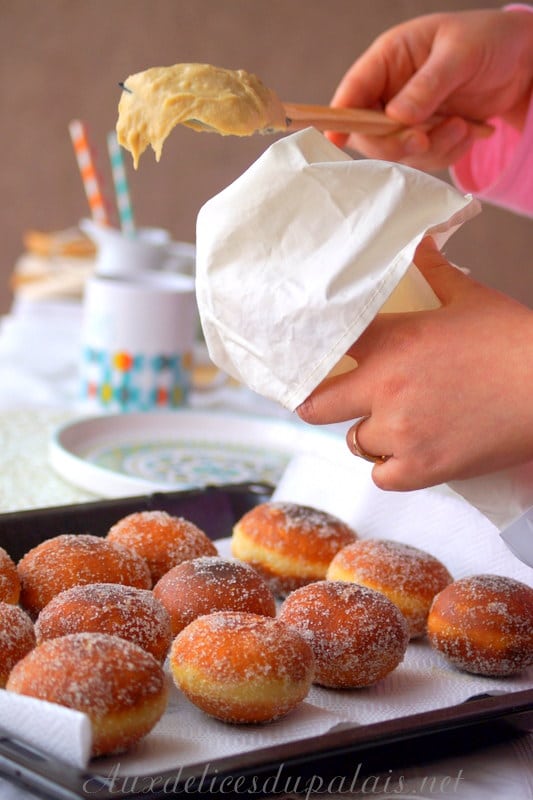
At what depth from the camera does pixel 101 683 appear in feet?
1.82

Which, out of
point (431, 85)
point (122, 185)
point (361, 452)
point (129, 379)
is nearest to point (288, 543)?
point (361, 452)

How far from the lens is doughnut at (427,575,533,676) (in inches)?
27.9

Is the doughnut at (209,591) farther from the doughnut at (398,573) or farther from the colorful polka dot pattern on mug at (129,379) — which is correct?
the colorful polka dot pattern on mug at (129,379)

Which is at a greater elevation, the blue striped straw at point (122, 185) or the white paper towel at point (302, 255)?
the white paper towel at point (302, 255)

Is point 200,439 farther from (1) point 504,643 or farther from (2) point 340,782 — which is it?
(2) point 340,782

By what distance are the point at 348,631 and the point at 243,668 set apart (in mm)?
99

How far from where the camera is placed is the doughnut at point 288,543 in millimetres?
869

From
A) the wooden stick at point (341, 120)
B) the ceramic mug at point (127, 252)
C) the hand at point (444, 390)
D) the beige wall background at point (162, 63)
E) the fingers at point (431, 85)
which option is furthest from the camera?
the beige wall background at point (162, 63)

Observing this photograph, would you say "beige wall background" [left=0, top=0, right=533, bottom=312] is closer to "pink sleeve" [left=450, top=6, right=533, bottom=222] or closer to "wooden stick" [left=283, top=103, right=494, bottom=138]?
"pink sleeve" [left=450, top=6, right=533, bottom=222]

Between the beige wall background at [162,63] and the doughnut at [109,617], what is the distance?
9.41ft

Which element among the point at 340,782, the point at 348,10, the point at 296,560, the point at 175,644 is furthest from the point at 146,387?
the point at 348,10

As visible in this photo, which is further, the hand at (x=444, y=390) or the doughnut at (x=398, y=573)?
the doughnut at (x=398, y=573)

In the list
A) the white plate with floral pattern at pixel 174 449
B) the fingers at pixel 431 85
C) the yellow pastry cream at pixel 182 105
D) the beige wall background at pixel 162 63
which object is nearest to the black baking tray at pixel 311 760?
the yellow pastry cream at pixel 182 105

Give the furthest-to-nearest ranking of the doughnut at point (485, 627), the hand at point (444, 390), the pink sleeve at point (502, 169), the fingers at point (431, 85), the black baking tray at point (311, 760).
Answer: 1. the pink sleeve at point (502, 169)
2. the fingers at point (431, 85)
3. the doughnut at point (485, 627)
4. the hand at point (444, 390)
5. the black baking tray at point (311, 760)
